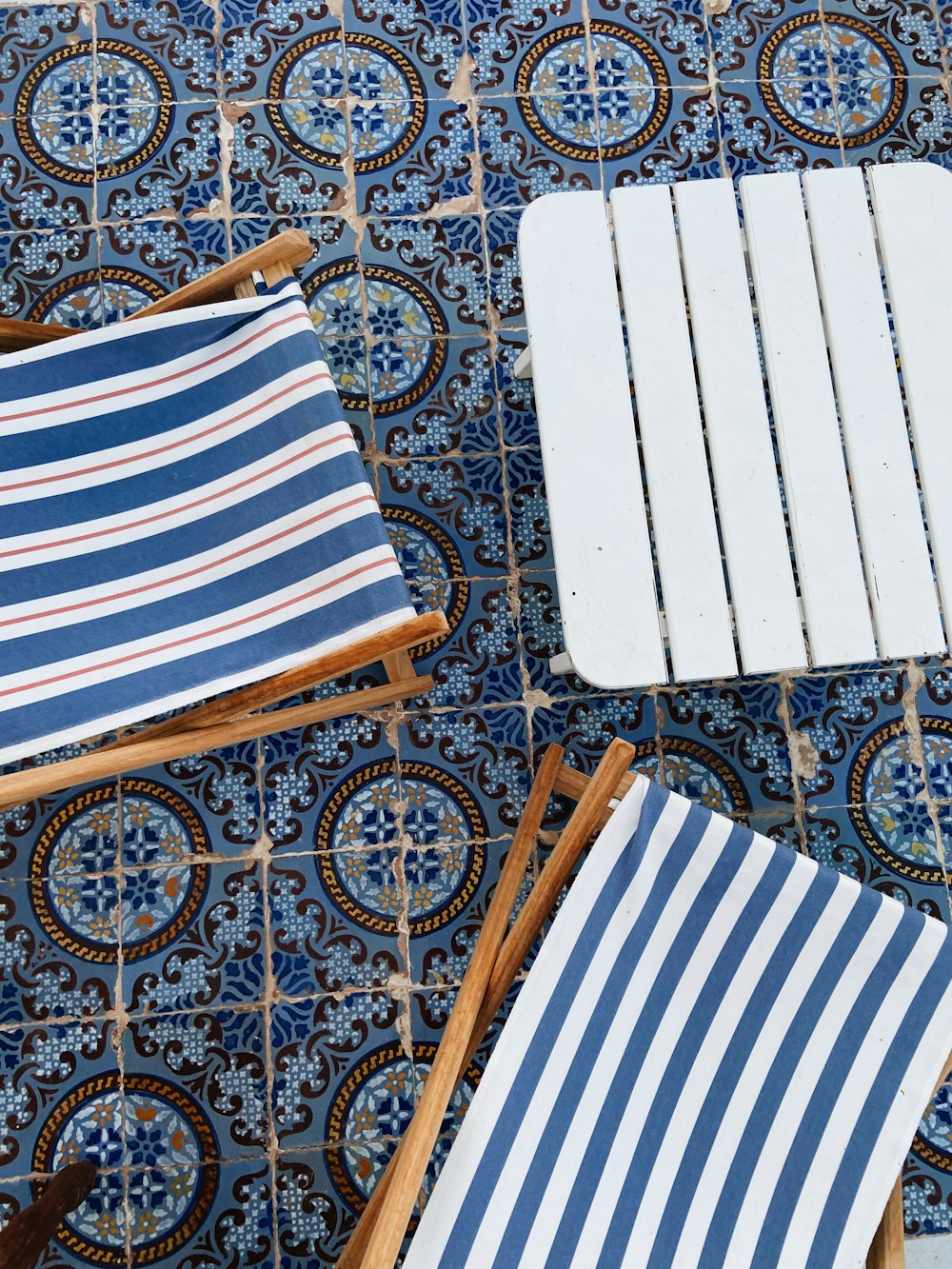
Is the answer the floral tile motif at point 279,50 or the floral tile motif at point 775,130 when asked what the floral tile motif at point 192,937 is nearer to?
the floral tile motif at point 279,50

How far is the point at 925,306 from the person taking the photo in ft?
4.45

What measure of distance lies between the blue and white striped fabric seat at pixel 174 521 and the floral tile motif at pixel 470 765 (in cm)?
51

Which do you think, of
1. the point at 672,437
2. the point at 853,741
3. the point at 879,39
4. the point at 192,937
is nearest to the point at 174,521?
the point at 672,437

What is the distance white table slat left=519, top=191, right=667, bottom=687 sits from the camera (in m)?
1.28

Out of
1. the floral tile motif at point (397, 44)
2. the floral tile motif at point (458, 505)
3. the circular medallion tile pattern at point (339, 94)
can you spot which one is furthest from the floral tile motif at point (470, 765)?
the floral tile motif at point (397, 44)

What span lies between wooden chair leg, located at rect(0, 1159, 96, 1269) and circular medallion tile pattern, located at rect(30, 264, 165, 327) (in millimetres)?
1266

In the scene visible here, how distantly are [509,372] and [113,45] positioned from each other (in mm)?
858

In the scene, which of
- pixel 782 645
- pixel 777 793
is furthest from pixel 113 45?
pixel 777 793

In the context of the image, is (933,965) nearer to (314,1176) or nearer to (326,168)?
(314,1176)

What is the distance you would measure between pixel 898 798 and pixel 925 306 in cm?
77

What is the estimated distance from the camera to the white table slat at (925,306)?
133cm

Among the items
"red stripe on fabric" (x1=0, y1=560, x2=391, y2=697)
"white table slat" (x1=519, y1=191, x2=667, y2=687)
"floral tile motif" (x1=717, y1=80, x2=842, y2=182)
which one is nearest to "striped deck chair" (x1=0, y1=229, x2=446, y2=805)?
"red stripe on fabric" (x1=0, y1=560, x2=391, y2=697)

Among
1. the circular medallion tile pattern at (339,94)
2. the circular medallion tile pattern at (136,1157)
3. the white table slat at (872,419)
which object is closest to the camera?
the white table slat at (872,419)

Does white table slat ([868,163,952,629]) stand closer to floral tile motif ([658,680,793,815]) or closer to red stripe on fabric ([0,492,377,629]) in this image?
floral tile motif ([658,680,793,815])
